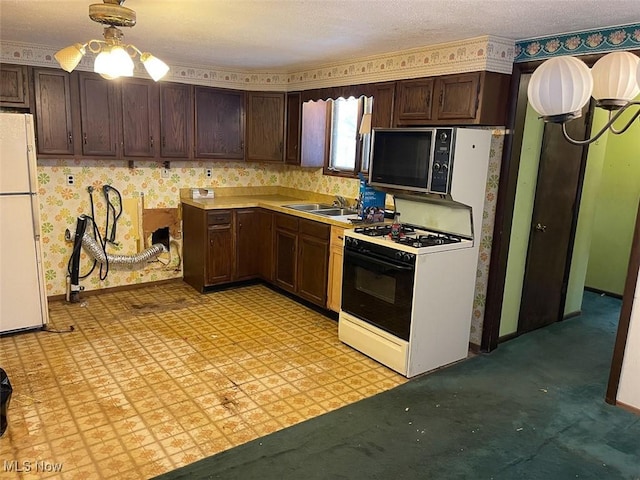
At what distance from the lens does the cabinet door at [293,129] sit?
16.4ft

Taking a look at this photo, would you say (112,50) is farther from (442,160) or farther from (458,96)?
(458,96)

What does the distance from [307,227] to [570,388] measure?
2.43 m

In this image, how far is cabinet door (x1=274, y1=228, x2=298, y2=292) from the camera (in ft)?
15.2

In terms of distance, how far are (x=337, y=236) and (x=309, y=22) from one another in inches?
68.5

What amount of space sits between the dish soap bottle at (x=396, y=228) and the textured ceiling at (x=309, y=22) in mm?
1324

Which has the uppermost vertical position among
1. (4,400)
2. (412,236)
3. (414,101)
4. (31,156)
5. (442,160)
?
(414,101)

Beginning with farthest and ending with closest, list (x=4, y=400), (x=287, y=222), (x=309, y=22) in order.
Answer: (x=287, y=222), (x=309, y=22), (x=4, y=400)

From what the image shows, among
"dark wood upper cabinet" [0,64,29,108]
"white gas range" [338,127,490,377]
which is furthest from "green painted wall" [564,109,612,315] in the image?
"dark wood upper cabinet" [0,64,29,108]

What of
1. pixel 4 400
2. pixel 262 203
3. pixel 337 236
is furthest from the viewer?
pixel 262 203

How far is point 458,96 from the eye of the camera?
3.35 meters

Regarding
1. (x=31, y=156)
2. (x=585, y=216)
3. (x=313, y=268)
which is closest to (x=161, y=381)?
(x=313, y=268)

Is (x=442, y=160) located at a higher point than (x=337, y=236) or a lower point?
higher

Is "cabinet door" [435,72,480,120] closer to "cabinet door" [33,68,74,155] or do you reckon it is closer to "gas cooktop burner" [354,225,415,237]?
"gas cooktop burner" [354,225,415,237]

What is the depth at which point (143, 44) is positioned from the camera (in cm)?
387
